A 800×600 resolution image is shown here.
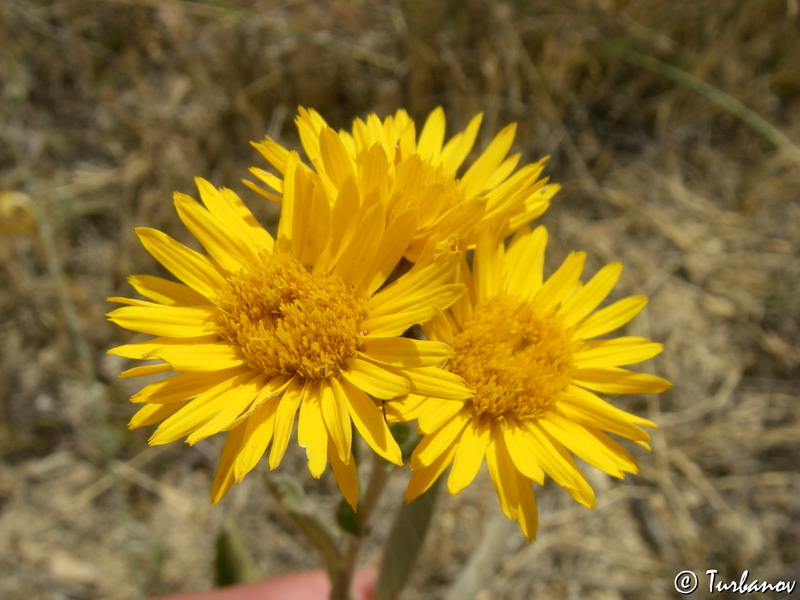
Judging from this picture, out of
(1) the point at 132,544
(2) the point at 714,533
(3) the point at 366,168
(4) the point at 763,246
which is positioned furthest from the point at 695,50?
(1) the point at 132,544

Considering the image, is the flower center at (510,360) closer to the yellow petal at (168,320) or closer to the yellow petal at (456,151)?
the yellow petal at (456,151)

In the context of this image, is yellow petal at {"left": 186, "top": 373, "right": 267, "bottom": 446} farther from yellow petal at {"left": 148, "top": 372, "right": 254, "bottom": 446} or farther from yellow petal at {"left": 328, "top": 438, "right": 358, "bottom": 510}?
yellow petal at {"left": 328, "top": 438, "right": 358, "bottom": 510}

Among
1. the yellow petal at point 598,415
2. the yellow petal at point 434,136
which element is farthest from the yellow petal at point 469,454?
the yellow petal at point 434,136

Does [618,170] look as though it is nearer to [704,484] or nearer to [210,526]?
[704,484]

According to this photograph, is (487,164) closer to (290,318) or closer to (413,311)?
(413,311)

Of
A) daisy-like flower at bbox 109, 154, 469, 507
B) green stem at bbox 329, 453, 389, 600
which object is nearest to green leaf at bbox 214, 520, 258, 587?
green stem at bbox 329, 453, 389, 600

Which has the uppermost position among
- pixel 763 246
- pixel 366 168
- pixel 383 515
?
pixel 763 246
